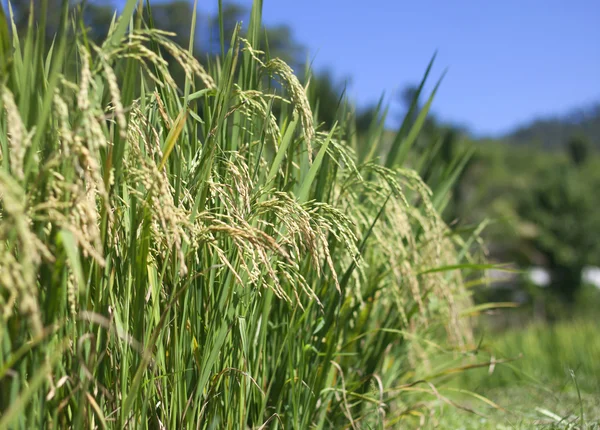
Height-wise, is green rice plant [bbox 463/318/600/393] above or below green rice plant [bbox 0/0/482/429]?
below

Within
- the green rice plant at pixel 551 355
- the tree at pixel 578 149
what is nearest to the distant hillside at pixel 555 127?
the tree at pixel 578 149

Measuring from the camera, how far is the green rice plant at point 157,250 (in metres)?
1.08

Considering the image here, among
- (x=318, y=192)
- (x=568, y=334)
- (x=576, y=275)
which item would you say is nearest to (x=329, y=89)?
(x=576, y=275)

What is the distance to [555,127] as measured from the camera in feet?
320

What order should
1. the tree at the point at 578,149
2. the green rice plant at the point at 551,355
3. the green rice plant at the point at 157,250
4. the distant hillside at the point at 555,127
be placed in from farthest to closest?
the distant hillside at the point at 555,127 < the tree at the point at 578,149 < the green rice plant at the point at 551,355 < the green rice plant at the point at 157,250

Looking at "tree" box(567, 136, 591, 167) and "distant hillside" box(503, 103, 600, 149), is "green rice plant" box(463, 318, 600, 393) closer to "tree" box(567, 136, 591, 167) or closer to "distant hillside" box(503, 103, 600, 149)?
"tree" box(567, 136, 591, 167)

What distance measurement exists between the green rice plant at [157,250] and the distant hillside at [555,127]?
94.8m

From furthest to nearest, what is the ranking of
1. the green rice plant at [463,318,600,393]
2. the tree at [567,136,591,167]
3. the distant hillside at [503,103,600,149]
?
1. the distant hillside at [503,103,600,149]
2. the tree at [567,136,591,167]
3. the green rice plant at [463,318,600,393]

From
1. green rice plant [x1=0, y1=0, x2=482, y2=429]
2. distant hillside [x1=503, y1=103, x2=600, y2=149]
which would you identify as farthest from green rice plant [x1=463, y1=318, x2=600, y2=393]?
distant hillside [x1=503, y1=103, x2=600, y2=149]

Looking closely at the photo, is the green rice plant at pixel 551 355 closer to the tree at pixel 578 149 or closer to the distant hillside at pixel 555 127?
the tree at pixel 578 149

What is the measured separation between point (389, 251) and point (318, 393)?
0.53 m

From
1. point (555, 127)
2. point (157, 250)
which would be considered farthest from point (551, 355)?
point (555, 127)

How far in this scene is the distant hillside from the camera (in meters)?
91.1

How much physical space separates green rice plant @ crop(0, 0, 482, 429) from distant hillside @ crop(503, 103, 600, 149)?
311ft
